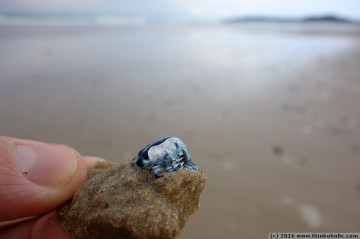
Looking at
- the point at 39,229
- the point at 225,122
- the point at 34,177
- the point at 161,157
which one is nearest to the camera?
the point at 161,157

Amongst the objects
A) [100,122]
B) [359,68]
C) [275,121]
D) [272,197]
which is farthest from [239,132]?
[359,68]

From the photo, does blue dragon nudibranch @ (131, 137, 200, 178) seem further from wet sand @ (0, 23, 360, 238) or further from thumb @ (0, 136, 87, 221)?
wet sand @ (0, 23, 360, 238)

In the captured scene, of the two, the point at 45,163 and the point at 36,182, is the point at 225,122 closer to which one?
the point at 45,163

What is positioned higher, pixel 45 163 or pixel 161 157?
pixel 161 157

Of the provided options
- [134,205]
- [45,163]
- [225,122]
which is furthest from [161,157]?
[225,122]

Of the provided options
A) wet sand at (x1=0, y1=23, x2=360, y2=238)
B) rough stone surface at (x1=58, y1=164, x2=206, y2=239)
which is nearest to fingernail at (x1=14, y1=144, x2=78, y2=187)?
rough stone surface at (x1=58, y1=164, x2=206, y2=239)

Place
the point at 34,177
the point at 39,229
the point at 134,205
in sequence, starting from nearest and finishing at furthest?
the point at 134,205, the point at 34,177, the point at 39,229
